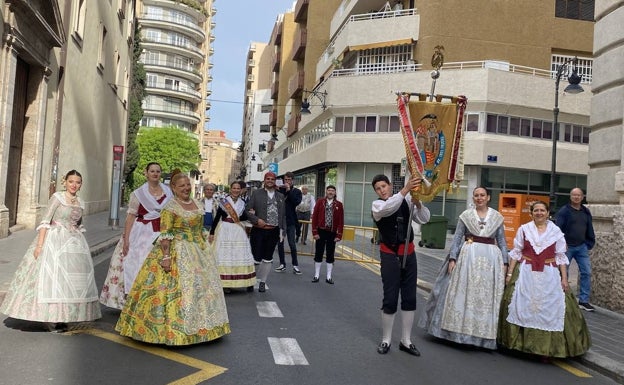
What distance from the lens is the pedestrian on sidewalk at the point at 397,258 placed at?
19.0ft

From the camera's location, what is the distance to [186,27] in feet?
254

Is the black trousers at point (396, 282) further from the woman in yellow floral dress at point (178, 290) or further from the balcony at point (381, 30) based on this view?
the balcony at point (381, 30)

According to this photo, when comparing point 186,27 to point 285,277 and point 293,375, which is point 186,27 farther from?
point 293,375

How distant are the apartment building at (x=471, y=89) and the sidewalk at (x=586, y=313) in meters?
12.2

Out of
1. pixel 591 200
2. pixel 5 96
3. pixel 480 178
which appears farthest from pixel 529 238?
pixel 480 178

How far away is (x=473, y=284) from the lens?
6141 millimetres

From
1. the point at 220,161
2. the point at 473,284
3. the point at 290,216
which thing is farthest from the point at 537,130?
the point at 220,161

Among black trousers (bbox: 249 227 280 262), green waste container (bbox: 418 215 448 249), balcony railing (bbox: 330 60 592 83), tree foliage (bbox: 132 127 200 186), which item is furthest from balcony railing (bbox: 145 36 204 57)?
black trousers (bbox: 249 227 280 262)

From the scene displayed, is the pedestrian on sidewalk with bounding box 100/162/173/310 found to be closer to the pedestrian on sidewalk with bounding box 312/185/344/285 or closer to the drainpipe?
the pedestrian on sidewalk with bounding box 312/185/344/285

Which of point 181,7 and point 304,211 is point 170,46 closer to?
point 181,7

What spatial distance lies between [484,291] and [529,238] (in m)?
0.77

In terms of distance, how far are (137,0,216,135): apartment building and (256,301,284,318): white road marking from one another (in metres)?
72.4

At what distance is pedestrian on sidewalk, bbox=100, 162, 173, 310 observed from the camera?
6820 millimetres

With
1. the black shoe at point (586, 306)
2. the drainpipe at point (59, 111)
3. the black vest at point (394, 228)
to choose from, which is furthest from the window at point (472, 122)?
the black vest at point (394, 228)
